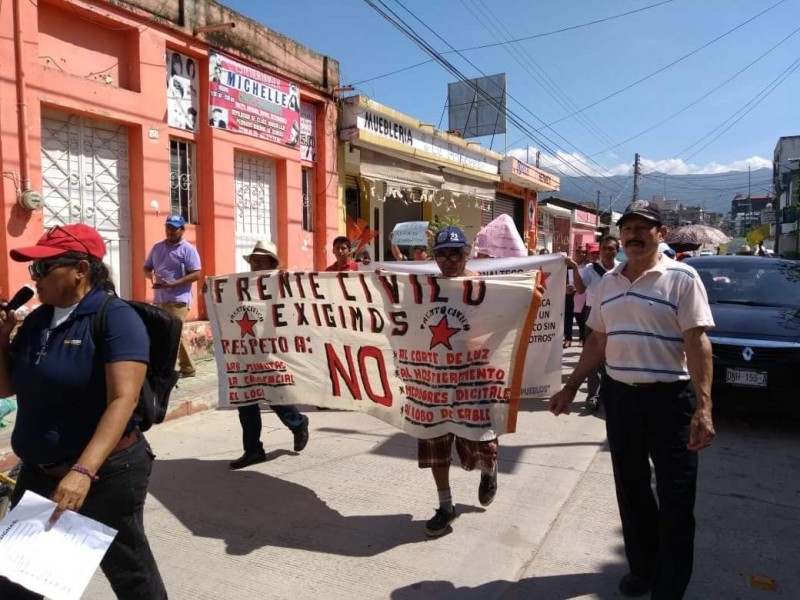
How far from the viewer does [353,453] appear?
514 centimetres

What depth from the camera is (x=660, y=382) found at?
270 cm

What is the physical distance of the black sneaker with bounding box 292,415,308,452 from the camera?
16.4 ft

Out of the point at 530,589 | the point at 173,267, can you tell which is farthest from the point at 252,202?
the point at 530,589

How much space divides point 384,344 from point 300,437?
1.56 m

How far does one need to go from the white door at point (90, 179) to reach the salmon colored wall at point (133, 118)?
5.0 inches

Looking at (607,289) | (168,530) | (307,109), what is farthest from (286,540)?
(307,109)

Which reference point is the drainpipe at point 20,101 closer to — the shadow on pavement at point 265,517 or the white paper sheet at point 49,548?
the shadow on pavement at point 265,517

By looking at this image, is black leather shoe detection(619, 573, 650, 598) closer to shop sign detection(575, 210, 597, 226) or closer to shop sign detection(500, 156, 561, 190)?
shop sign detection(500, 156, 561, 190)

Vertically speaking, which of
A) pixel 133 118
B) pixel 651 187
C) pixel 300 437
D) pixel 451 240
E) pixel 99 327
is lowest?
pixel 300 437

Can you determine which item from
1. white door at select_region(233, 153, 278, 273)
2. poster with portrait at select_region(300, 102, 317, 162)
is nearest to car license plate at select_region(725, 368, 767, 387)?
white door at select_region(233, 153, 278, 273)

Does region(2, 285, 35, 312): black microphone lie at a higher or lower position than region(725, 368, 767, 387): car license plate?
higher

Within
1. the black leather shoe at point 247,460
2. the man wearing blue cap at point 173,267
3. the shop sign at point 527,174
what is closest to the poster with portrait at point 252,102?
the man wearing blue cap at point 173,267

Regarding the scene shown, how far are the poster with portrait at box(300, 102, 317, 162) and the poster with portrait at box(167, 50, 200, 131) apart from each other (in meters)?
2.49

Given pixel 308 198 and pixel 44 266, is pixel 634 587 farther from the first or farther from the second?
pixel 308 198
